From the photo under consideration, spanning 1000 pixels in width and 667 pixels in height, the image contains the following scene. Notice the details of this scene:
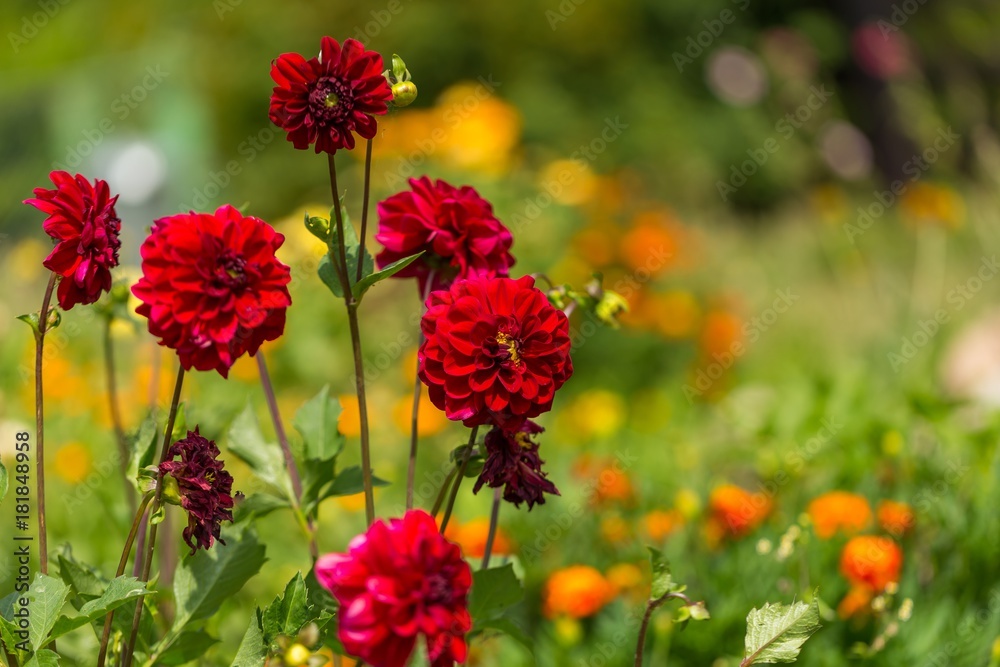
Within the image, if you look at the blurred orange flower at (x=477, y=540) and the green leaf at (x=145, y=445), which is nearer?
the green leaf at (x=145, y=445)

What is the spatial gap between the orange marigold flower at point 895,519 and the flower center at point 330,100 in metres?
1.23

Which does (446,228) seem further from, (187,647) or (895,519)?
(895,519)

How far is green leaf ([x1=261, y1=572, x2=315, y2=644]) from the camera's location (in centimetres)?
91

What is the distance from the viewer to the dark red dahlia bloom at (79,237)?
0.94 metres

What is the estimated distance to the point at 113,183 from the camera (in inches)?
174

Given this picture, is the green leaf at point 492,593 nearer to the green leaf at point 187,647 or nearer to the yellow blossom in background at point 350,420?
the green leaf at point 187,647

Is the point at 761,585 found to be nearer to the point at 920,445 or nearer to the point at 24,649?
the point at 920,445

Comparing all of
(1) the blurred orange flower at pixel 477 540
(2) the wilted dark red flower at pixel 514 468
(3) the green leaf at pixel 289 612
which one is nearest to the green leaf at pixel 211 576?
(3) the green leaf at pixel 289 612

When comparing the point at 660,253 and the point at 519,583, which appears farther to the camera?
the point at 660,253

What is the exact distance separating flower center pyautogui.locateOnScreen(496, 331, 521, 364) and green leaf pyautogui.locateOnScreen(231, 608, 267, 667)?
13.3 inches

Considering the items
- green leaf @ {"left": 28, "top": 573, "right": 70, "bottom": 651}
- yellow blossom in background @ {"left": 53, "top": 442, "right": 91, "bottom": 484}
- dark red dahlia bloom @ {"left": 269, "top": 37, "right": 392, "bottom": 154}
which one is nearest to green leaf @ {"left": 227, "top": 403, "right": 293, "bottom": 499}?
green leaf @ {"left": 28, "top": 573, "right": 70, "bottom": 651}

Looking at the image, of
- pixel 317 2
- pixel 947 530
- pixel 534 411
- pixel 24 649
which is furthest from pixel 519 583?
pixel 317 2

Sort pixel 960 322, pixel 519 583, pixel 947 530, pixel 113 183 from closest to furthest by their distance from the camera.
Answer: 1. pixel 519 583
2. pixel 947 530
3. pixel 960 322
4. pixel 113 183

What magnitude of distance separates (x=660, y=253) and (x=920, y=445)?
64.2 inches
